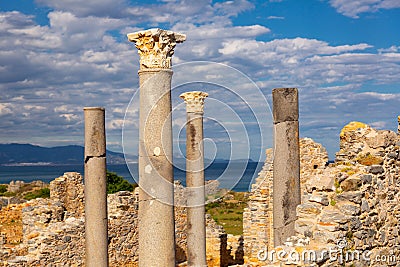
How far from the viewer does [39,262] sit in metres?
13.6

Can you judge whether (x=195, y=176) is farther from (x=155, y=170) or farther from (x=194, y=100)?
(x=155, y=170)

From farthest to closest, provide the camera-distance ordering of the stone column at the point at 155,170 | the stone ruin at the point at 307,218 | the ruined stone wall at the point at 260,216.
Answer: the ruined stone wall at the point at 260,216 → the stone column at the point at 155,170 → the stone ruin at the point at 307,218

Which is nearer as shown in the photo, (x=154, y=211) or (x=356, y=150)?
(x=154, y=211)

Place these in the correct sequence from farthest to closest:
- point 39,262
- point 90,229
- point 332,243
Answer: point 39,262 < point 90,229 < point 332,243

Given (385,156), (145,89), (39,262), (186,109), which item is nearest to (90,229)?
(39,262)

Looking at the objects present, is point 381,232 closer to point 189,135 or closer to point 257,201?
point 189,135

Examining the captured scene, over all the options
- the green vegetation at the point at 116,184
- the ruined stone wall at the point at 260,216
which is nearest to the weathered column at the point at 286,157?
the ruined stone wall at the point at 260,216

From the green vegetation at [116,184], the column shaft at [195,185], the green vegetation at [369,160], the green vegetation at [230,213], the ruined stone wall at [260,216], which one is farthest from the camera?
the green vegetation at [116,184]

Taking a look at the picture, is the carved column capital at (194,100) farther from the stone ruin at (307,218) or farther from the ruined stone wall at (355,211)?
the ruined stone wall at (355,211)

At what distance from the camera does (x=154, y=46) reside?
934 cm

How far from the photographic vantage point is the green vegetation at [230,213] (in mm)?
35094

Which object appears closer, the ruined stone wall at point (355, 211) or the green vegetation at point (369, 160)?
the ruined stone wall at point (355, 211)

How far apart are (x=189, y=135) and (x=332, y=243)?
7751mm

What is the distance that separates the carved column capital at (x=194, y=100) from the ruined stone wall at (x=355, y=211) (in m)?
5.83
